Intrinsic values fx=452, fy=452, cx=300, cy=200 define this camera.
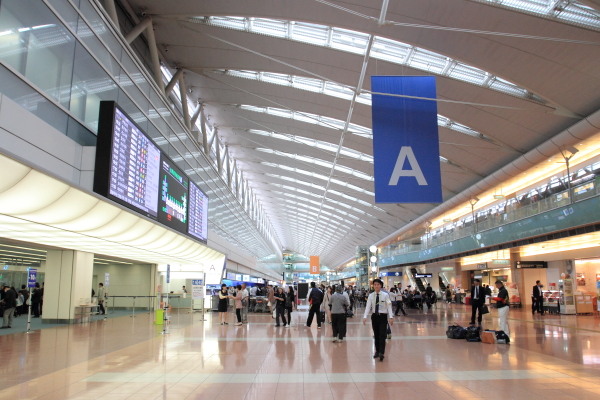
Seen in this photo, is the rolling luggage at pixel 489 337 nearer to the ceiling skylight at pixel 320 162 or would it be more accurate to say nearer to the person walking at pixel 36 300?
the person walking at pixel 36 300

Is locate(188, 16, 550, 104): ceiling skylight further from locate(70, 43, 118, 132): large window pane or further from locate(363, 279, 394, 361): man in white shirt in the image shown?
locate(363, 279, 394, 361): man in white shirt

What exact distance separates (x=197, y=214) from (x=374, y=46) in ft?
32.5

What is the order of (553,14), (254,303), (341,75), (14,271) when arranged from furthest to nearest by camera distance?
(254,303), (14,271), (341,75), (553,14)

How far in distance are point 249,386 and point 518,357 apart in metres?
5.86

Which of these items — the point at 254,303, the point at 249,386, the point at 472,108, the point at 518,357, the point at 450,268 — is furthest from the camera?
the point at 450,268

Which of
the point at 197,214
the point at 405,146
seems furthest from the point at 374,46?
the point at 197,214

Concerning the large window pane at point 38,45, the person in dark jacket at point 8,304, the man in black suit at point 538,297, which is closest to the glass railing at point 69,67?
the large window pane at point 38,45

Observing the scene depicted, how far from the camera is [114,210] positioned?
36.2 feet

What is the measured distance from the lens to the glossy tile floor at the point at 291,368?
20.9ft

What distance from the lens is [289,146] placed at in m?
30.4

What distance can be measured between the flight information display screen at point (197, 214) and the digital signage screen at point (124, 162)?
16.4 ft

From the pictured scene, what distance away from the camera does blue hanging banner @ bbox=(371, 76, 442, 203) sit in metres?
9.88

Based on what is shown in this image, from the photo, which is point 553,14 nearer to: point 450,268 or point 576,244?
point 576,244

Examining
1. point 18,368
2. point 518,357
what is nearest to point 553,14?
point 518,357
